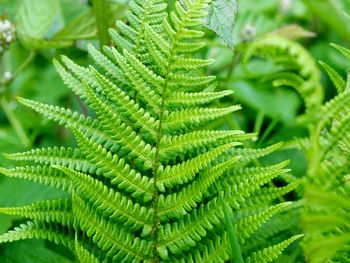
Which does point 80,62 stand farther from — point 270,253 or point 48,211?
point 270,253

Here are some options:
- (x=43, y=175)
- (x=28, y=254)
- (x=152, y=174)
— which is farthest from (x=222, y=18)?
(x=28, y=254)

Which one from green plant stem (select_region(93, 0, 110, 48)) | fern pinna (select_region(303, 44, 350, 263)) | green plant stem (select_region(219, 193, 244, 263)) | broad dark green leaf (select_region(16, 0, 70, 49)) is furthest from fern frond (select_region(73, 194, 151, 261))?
broad dark green leaf (select_region(16, 0, 70, 49))

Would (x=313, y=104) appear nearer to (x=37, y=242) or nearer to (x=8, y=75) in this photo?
(x=37, y=242)

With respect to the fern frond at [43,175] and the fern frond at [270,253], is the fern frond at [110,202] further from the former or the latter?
the fern frond at [270,253]

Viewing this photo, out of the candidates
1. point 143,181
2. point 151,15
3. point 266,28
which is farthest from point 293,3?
point 143,181

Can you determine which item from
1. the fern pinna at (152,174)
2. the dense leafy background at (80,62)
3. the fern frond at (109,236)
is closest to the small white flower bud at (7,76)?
the dense leafy background at (80,62)
